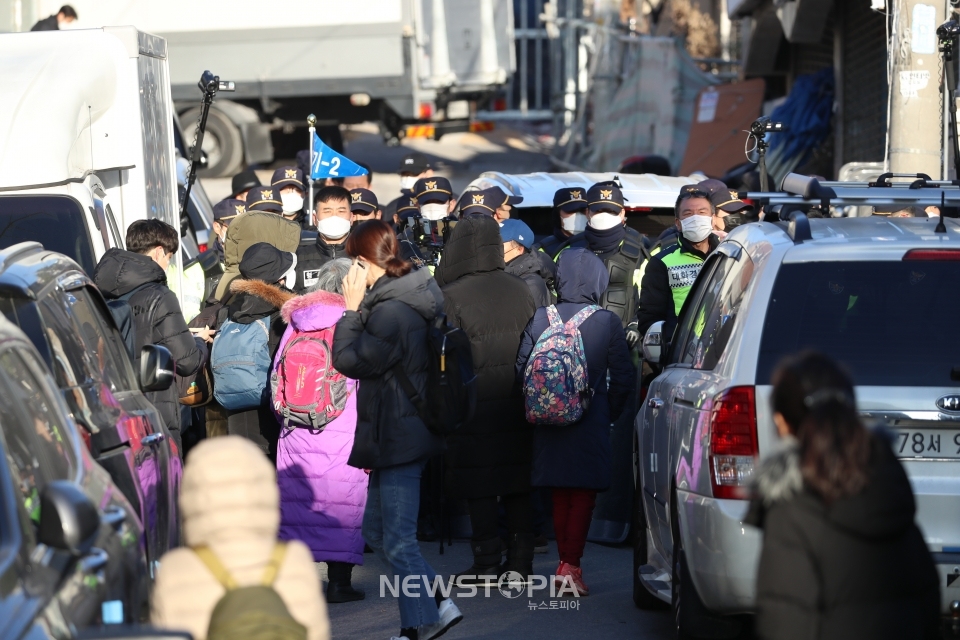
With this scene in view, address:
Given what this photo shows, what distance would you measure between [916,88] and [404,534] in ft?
15.0

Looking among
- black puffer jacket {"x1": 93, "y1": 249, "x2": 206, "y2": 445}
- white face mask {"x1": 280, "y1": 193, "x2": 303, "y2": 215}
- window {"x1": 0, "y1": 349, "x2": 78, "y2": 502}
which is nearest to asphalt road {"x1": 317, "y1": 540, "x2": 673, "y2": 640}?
black puffer jacket {"x1": 93, "y1": 249, "x2": 206, "y2": 445}

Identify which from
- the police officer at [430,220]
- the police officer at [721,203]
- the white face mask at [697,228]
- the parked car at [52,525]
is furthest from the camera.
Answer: the police officer at [430,220]

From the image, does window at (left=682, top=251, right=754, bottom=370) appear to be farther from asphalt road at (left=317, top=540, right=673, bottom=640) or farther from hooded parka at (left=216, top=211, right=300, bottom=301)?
hooded parka at (left=216, top=211, right=300, bottom=301)

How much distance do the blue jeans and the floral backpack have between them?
129 centimetres

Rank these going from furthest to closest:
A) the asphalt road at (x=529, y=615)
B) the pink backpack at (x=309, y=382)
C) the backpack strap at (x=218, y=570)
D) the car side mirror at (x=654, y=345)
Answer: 1. the pink backpack at (x=309, y=382)
2. the car side mirror at (x=654, y=345)
3. the asphalt road at (x=529, y=615)
4. the backpack strap at (x=218, y=570)

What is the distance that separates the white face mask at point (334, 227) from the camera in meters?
9.30

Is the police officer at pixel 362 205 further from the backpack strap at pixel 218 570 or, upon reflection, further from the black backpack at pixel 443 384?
the backpack strap at pixel 218 570

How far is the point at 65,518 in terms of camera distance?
351 cm

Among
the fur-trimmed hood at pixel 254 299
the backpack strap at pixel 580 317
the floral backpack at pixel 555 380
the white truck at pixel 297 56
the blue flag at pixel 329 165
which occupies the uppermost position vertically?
the white truck at pixel 297 56

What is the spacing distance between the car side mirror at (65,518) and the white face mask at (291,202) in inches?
293

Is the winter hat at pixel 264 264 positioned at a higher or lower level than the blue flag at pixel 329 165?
lower

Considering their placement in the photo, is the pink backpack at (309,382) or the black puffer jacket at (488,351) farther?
the black puffer jacket at (488,351)

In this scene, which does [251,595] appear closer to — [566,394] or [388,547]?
[388,547]

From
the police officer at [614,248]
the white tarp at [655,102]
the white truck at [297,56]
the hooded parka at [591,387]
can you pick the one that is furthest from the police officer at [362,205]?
the white tarp at [655,102]
